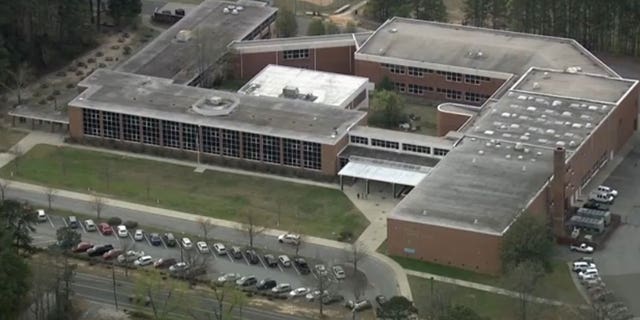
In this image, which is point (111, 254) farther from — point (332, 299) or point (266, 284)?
point (332, 299)

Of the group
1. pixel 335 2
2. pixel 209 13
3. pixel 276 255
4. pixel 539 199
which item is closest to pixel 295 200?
pixel 276 255

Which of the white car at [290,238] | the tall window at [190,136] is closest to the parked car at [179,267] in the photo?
the white car at [290,238]

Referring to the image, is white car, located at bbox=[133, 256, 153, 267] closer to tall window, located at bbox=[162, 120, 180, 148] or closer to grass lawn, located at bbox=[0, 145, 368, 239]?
grass lawn, located at bbox=[0, 145, 368, 239]

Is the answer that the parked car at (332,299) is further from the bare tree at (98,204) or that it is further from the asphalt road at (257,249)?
the bare tree at (98,204)

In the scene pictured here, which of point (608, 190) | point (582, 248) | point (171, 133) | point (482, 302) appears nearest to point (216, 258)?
point (482, 302)

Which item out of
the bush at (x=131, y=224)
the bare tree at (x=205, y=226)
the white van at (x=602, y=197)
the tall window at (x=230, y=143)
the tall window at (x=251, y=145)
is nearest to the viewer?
the bare tree at (x=205, y=226)

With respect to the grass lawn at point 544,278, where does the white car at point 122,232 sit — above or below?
below
